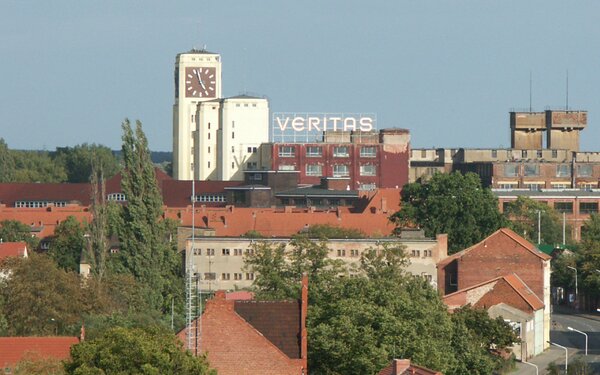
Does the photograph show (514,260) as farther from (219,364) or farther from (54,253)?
(219,364)

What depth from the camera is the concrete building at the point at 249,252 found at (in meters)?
153

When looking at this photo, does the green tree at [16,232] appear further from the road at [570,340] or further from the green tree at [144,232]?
the road at [570,340]

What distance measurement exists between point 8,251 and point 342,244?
23.3m

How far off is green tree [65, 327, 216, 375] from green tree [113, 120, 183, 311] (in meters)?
55.9

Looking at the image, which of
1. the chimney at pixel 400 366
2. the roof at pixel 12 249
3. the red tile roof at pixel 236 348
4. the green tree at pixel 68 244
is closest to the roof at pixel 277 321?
the red tile roof at pixel 236 348

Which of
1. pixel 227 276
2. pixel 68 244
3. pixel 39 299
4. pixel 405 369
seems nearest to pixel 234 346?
pixel 405 369

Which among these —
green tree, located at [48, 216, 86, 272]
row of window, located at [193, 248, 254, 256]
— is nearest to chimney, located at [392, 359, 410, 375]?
green tree, located at [48, 216, 86, 272]

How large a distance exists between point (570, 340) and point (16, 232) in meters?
58.8

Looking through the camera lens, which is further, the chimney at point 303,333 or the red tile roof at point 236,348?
the chimney at point 303,333

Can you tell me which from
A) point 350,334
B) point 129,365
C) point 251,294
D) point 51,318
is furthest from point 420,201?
point 129,365

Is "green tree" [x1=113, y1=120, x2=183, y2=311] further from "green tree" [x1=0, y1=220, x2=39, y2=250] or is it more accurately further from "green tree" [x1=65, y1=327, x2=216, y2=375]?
"green tree" [x1=65, y1=327, x2=216, y2=375]

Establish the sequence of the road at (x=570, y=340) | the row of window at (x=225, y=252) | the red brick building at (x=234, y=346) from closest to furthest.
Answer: the red brick building at (x=234, y=346)
the road at (x=570, y=340)
the row of window at (x=225, y=252)

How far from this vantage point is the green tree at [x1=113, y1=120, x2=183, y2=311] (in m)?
140

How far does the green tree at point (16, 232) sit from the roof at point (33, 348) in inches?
3238
